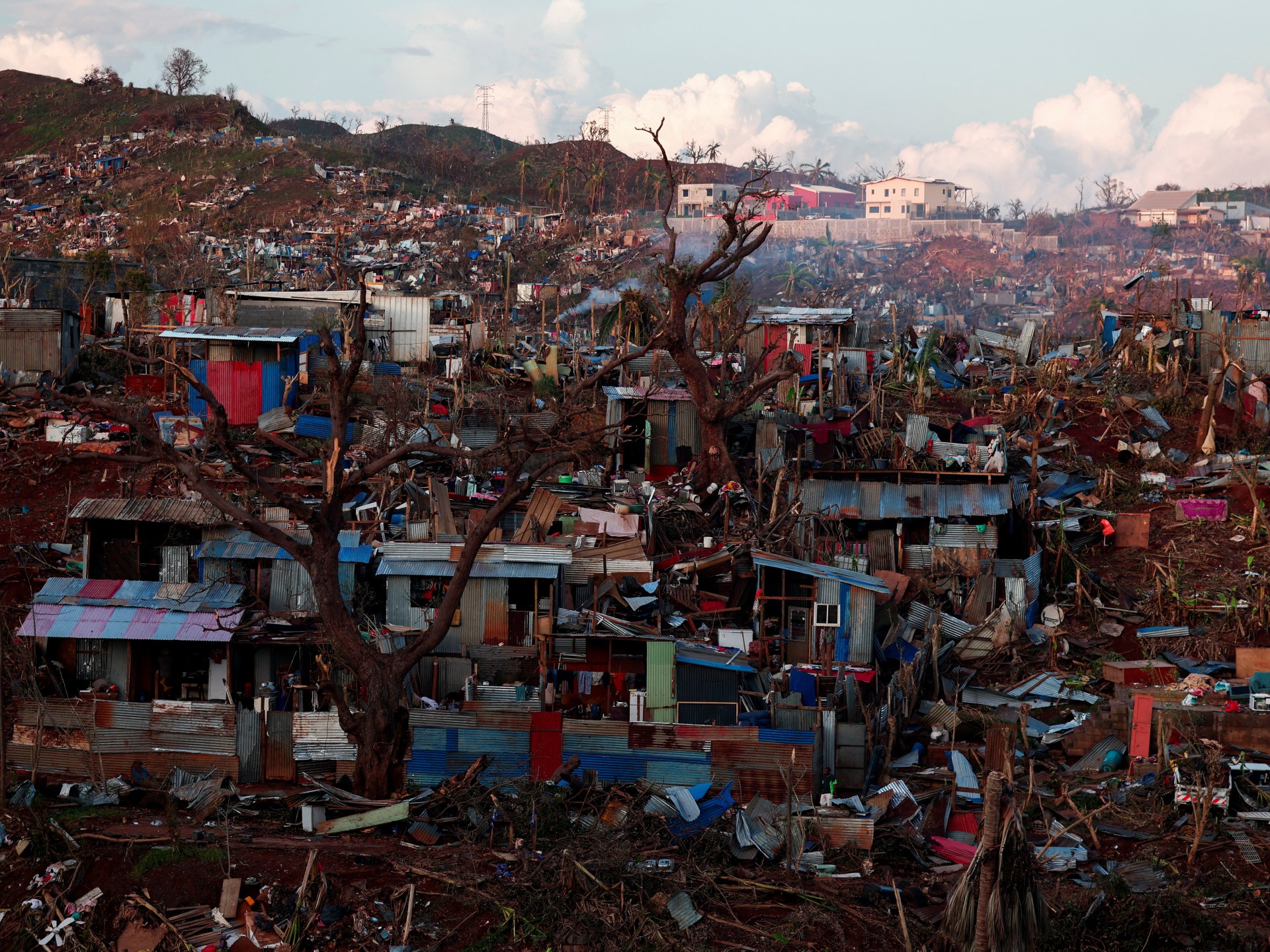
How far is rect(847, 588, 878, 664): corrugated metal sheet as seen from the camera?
17.5m

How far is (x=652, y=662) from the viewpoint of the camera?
15.2 meters

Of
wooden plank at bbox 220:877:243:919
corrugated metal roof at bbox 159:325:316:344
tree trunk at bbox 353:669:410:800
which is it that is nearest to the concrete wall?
corrugated metal roof at bbox 159:325:316:344

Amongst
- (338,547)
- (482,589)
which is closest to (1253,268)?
(482,589)

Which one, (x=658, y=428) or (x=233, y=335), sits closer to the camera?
(x=658, y=428)

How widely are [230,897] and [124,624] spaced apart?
6284 millimetres

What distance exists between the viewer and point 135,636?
15484 millimetres

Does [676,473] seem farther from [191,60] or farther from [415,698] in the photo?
[191,60]

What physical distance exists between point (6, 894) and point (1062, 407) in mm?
22351

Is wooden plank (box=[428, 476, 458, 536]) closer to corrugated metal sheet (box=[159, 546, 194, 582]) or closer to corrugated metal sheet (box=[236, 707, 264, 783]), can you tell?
corrugated metal sheet (box=[159, 546, 194, 582])

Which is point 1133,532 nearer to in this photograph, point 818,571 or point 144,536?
point 818,571

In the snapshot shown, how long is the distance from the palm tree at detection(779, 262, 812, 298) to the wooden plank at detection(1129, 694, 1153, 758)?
4040 centimetres

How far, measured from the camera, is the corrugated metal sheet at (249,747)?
47.9 feet

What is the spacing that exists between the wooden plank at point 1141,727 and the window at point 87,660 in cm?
1306

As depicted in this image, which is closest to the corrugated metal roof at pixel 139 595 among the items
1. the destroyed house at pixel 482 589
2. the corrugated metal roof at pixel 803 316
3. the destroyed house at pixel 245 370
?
the destroyed house at pixel 482 589
